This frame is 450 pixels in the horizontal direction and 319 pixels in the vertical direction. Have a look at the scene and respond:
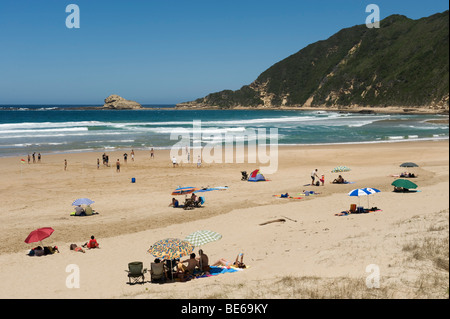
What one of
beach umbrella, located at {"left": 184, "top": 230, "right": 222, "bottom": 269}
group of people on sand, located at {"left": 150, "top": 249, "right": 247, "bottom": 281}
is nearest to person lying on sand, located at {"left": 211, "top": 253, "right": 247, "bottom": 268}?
group of people on sand, located at {"left": 150, "top": 249, "right": 247, "bottom": 281}

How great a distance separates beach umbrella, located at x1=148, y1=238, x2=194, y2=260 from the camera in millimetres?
10258

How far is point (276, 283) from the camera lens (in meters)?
8.12

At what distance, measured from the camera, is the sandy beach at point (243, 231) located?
26.0ft

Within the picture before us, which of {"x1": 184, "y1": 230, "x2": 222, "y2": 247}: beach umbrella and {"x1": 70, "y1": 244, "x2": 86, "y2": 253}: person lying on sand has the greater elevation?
{"x1": 184, "y1": 230, "x2": 222, "y2": 247}: beach umbrella

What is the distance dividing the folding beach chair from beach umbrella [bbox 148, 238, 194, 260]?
0.46 metres

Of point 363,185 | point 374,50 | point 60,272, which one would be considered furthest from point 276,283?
point 374,50

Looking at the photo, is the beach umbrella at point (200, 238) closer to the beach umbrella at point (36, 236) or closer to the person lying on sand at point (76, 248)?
the person lying on sand at point (76, 248)

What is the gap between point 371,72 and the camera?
144m

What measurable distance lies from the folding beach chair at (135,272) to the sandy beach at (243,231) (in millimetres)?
210

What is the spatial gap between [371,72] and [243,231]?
143 m

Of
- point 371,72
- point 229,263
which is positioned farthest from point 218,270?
point 371,72

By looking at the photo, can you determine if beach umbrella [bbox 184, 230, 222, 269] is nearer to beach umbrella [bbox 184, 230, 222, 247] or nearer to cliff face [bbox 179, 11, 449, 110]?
beach umbrella [bbox 184, 230, 222, 247]
